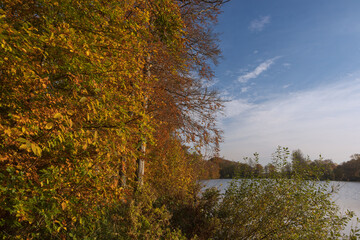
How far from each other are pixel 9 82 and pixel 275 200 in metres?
6.23

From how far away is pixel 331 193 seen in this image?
5.78m

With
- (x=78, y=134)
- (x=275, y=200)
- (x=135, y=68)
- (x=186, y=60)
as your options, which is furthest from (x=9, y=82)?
(x=186, y=60)

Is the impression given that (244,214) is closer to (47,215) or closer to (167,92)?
(47,215)

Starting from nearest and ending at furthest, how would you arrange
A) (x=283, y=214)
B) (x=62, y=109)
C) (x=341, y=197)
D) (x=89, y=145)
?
(x=62, y=109)
(x=89, y=145)
(x=283, y=214)
(x=341, y=197)

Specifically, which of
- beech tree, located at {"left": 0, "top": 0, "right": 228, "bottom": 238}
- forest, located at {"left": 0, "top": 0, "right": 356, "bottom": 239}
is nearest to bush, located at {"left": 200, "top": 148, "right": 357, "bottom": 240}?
forest, located at {"left": 0, "top": 0, "right": 356, "bottom": 239}

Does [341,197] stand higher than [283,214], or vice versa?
[283,214]

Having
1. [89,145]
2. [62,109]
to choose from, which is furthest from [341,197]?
[62,109]

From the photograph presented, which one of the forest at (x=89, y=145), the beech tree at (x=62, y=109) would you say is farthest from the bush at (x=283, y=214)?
the beech tree at (x=62, y=109)

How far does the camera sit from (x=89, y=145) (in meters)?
4.98

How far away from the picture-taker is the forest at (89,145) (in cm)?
375

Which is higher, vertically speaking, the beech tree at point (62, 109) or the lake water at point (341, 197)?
the beech tree at point (62, 109)

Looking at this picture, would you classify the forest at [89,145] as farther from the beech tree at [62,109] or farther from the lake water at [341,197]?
the lake water at [341,197]

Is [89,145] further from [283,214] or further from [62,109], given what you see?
[283,214]

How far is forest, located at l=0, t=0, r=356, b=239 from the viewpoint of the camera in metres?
3.75
